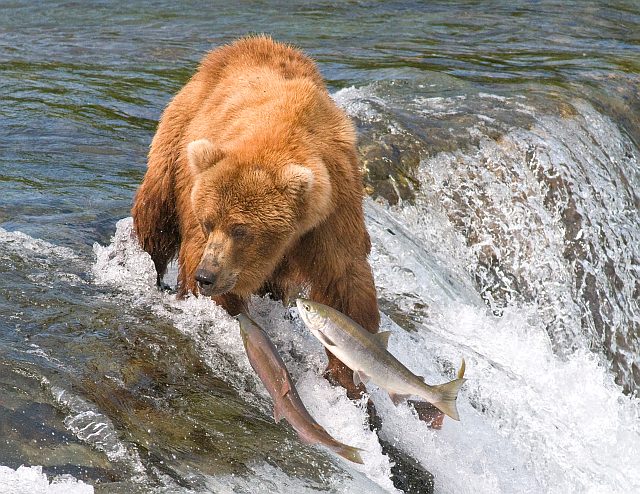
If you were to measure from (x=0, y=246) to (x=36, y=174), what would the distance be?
197 centimetres

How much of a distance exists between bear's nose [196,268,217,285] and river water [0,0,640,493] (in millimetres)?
489

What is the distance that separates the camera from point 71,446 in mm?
4062

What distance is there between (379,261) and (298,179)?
8.83 feet

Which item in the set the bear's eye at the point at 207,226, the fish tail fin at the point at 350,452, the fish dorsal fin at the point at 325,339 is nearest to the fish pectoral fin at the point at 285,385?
the fish dorsal fin at the point at 325,339

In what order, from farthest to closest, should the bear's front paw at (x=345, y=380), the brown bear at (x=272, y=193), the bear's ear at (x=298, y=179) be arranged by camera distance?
the bear's front paw at (x=345, y=380) → the brown bear at (x=272, y=193) → the bear's ear at (x=298, y=179)

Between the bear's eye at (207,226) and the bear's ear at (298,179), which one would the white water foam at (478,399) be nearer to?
the bear's eye at (207,226)

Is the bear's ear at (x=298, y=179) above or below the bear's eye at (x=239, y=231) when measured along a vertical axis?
above

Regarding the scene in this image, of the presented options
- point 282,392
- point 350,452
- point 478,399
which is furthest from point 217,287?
point 478,399

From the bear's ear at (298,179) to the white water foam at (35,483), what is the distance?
5.15ft

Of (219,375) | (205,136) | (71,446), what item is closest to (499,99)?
(205,136)

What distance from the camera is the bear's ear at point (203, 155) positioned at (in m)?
4.86

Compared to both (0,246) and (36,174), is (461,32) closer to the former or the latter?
(36,174)

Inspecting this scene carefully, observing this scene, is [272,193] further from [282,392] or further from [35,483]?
[35,483]

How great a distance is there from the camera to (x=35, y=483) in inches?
150
